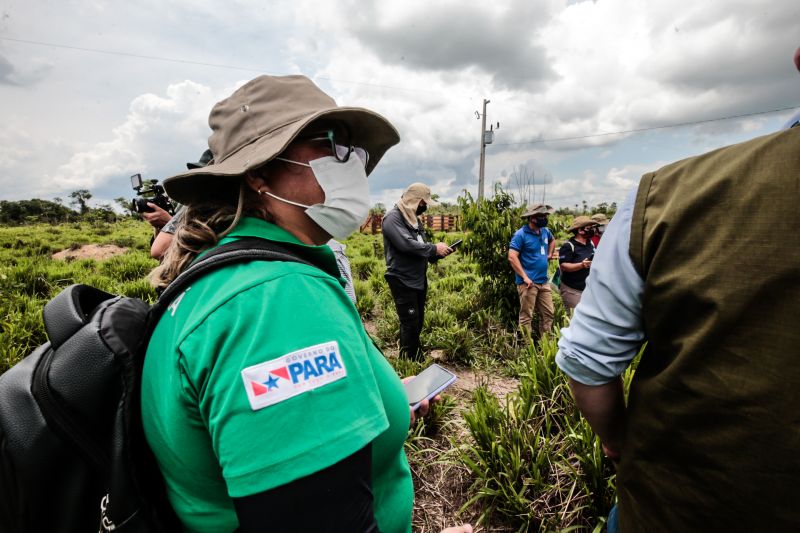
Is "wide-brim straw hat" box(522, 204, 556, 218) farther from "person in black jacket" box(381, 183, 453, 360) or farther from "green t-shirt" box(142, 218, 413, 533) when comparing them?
"green t-shirt" box(142, 218, 413, 533)

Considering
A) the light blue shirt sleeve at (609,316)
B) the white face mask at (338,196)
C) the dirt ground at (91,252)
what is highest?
the white face mask at (338,196)

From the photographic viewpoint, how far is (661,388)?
3.01 ft

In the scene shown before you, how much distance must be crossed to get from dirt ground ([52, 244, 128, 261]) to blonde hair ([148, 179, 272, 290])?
13.5m

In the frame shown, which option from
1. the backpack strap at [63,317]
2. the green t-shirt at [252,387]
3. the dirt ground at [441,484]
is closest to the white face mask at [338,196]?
the green t-shirt at [252,387]

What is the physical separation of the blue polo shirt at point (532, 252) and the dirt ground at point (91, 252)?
12.4 metres

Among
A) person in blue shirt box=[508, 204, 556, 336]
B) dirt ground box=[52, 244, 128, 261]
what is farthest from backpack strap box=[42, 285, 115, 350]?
dirt ground box=[52, 244, 128, 261]

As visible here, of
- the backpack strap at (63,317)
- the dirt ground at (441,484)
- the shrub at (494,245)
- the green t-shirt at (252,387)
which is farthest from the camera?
the shrub at (494,245)

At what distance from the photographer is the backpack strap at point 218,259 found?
839mm

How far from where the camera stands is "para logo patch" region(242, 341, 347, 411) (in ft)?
2.20

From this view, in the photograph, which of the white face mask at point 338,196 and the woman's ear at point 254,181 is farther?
the white face mask at point 338,196

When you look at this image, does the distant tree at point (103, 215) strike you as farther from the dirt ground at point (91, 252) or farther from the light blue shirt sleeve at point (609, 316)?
the light blue shirt sleeve at point (609, 316)

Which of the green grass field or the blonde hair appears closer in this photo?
the blonde hair

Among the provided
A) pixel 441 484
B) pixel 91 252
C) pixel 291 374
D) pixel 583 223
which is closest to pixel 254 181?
pixel 291 374

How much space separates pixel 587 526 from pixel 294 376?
2.45 m
